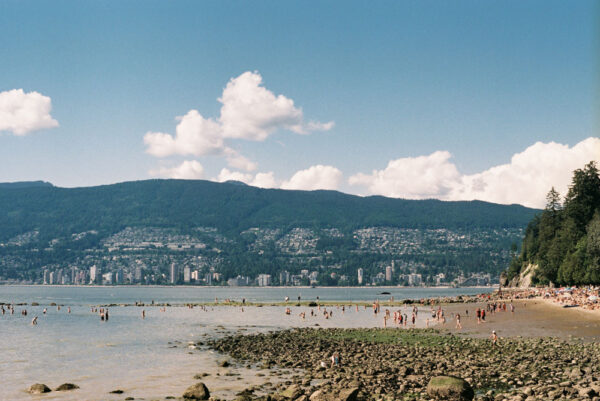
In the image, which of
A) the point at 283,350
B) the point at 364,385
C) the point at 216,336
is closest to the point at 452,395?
the point at 364,385

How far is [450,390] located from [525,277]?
156m

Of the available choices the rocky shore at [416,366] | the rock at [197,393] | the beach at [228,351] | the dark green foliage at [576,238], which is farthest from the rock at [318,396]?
the dark green foliage at [576,238]

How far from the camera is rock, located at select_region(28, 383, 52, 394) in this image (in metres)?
34.2

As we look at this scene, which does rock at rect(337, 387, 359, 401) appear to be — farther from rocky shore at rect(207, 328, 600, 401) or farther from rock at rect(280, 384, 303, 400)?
A: rock at rect(280, 384, 303, 400)

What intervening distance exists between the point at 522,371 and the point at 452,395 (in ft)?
27.8

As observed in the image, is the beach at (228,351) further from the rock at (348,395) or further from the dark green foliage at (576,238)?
the dark green foliage at (576,238)

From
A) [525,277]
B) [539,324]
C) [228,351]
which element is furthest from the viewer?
[525,277]

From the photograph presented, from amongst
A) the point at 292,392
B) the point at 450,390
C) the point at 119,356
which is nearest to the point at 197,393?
the point at 292,392

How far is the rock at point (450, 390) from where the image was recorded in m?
26.6

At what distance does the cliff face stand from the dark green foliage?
50.9 ft

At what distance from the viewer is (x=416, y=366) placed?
36.0 metres

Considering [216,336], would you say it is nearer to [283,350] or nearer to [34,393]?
[283,350]

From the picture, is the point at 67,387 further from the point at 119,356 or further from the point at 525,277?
the point at 525,277

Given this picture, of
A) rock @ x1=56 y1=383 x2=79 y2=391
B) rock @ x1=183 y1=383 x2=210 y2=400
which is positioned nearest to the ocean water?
rock @ x1=56 y1=383 x2=79 y2=391
